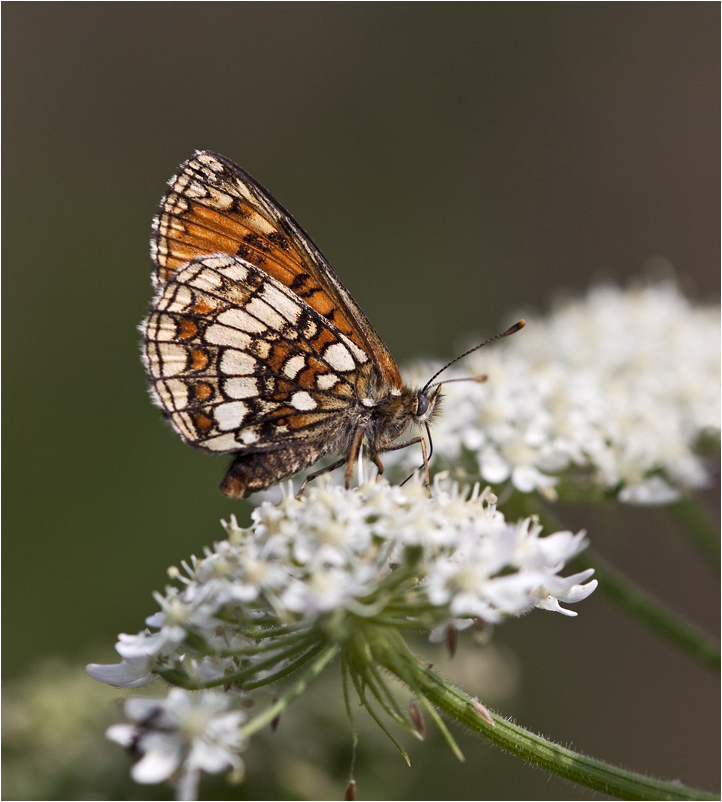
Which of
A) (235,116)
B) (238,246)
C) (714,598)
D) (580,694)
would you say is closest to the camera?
(238,246)

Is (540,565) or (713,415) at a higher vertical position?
(713,415)

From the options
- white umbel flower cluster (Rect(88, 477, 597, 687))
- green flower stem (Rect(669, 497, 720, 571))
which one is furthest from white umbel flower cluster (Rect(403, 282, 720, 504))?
white umbel flower cluster (Rect(88, 477, 597, 687))

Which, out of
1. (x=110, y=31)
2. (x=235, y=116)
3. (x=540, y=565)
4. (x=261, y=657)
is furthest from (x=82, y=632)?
(x=110, y=31)

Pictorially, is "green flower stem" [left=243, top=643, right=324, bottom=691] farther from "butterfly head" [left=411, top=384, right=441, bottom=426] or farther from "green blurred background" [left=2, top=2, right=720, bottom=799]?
"green blurred background" [left=2, top=2, right=720, bottom=799]

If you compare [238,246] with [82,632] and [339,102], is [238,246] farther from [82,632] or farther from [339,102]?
[339,102]

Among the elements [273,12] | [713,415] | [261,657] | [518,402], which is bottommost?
[261,657]

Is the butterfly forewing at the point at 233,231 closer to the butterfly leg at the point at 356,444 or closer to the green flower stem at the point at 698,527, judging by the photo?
the butterfly leg at the point at 356,444

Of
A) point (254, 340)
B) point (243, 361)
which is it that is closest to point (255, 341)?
point (254, 340)

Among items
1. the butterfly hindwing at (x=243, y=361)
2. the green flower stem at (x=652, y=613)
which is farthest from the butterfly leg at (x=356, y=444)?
the green flower stem at (x=652, y=613)
